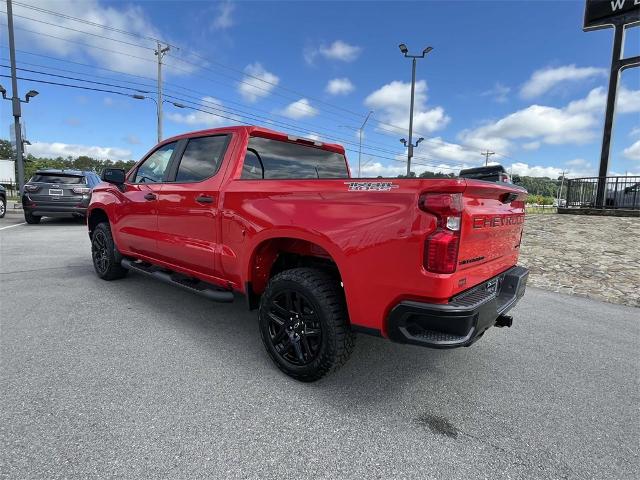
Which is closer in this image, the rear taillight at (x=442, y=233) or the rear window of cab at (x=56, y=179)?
the rear taillight at (x=442, y=233)

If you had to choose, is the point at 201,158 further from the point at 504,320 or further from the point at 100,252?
the point at 504,320

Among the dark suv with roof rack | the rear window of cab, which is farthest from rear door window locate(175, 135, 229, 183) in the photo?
the rear window of cab

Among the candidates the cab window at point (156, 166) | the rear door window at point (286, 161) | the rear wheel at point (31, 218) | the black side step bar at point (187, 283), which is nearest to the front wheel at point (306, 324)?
the black side step bar at point (187, 283)

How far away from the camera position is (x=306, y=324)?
260 centimetres

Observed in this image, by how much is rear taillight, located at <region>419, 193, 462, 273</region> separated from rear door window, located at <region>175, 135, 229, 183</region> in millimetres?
2091

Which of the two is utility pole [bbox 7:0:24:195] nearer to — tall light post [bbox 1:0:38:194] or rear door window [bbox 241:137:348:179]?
tall light post [bbox 1:0:38:194]

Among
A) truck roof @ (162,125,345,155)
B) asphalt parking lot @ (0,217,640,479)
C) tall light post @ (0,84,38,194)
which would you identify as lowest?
asphalt parking lot @ (0,217,640,479)

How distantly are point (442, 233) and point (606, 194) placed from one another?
1307cm

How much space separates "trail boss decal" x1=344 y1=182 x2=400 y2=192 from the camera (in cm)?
212

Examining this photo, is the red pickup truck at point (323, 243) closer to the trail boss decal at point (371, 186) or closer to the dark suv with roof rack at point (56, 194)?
the trail boss decal at point (371, 186)

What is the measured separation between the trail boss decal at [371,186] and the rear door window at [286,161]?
1.34 m

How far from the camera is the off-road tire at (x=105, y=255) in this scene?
16.3 ft

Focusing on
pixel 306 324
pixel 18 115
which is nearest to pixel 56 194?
pixel 18 115

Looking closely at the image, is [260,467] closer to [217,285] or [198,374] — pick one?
[198,374]
